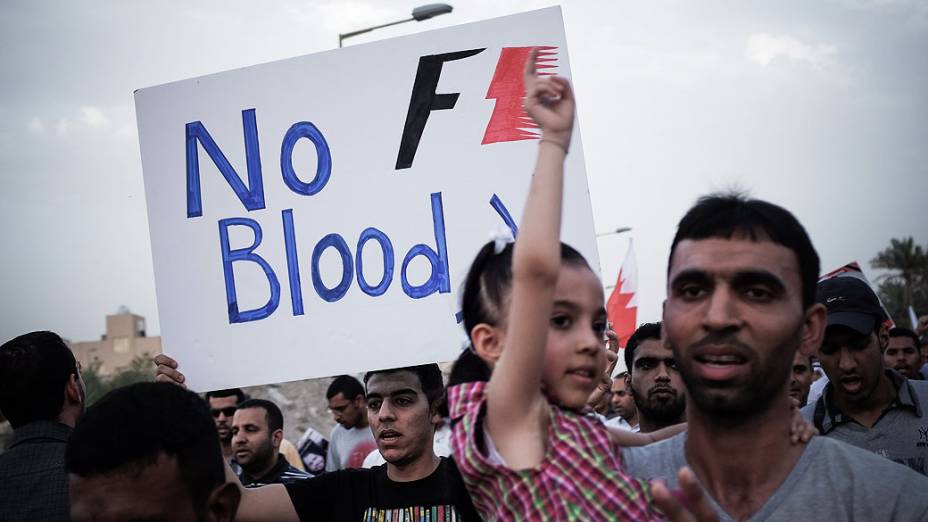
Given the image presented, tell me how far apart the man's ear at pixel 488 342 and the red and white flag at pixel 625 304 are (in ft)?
25.1

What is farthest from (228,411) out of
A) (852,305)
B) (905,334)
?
(905,334)

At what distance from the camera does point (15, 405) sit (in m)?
3.49

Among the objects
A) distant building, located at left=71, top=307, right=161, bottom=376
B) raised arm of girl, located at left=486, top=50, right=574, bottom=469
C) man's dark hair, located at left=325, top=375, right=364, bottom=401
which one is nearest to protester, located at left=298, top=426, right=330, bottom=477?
man's dark hair, located at left=325, top=375, right=364, bottom=401

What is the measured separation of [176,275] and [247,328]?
414 millimetres

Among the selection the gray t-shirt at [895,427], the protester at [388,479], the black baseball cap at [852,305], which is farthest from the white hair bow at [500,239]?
the black baseball cap at [852,305]

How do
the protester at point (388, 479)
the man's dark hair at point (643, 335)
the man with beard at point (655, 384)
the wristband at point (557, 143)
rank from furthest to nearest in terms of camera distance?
1. the man's dark hair at point (643, 335)
2. the man with beard at point (655, 384)
3. the protester at point (388, 479)
4. the wristband at point (557, 143)

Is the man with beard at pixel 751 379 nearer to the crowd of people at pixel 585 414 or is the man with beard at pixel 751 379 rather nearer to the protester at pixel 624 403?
the crowd of people at pixel 585 414

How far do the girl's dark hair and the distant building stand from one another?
220 ft

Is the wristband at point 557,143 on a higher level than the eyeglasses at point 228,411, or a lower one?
higher

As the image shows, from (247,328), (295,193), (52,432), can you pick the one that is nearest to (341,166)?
(295,193)

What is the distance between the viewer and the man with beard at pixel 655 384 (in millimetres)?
4910

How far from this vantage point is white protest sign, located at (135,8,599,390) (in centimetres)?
389

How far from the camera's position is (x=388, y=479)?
385 cm

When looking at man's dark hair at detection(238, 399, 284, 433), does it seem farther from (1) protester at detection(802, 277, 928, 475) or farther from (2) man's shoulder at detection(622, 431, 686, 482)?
(2) man's shoulder at detection(622, 431, 686, 482)
